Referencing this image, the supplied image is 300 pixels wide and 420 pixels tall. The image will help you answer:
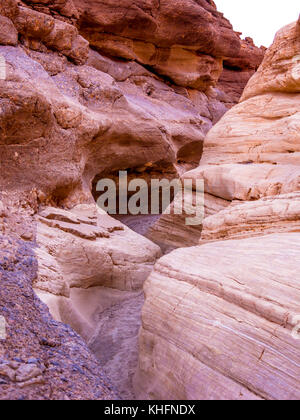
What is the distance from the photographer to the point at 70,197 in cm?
795

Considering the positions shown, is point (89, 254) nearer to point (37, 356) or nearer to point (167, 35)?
point (37, 356)

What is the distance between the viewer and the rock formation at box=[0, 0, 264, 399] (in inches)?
125

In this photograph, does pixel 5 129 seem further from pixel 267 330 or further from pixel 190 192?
pixel 267 330

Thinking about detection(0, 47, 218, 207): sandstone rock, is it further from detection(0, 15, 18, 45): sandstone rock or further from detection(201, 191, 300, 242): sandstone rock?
detection(201, 191, 300, 242): sandstone rock

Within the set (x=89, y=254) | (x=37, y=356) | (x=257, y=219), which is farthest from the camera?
(x=89, y=254)

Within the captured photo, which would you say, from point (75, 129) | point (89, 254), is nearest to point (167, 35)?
point (75, 129)

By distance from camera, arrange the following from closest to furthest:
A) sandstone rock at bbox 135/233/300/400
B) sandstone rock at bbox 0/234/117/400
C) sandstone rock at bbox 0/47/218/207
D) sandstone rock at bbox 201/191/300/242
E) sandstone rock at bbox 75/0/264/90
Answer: sandstone rock at bbox 0/234/117/400 < sandstone rock at bbox 135/233/300/400 < sandstone rock at bbox 201/191/300/242 < sandstone rock at bbox 0/47/218/207 < sandstone rock at bbox 75/0/264/90

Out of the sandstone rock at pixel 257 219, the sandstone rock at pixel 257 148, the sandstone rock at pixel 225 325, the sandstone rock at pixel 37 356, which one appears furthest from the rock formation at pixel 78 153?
the sandstone rock at pixel 257 219

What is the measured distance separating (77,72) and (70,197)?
11.3 ft

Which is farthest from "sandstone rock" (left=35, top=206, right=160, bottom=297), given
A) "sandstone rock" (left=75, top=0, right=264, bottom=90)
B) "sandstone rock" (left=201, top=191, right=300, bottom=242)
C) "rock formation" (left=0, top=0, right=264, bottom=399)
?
"sandstone rock" (left=75, top=0, right=264, bottom=90)

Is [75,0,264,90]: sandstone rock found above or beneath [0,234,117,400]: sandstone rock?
above

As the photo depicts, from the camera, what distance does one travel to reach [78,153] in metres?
8.23

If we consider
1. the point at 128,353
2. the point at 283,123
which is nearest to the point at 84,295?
the point at 128,353

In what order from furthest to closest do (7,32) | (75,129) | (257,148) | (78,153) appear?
(78,153) → (75,129) → (257,148) → (7,32)
